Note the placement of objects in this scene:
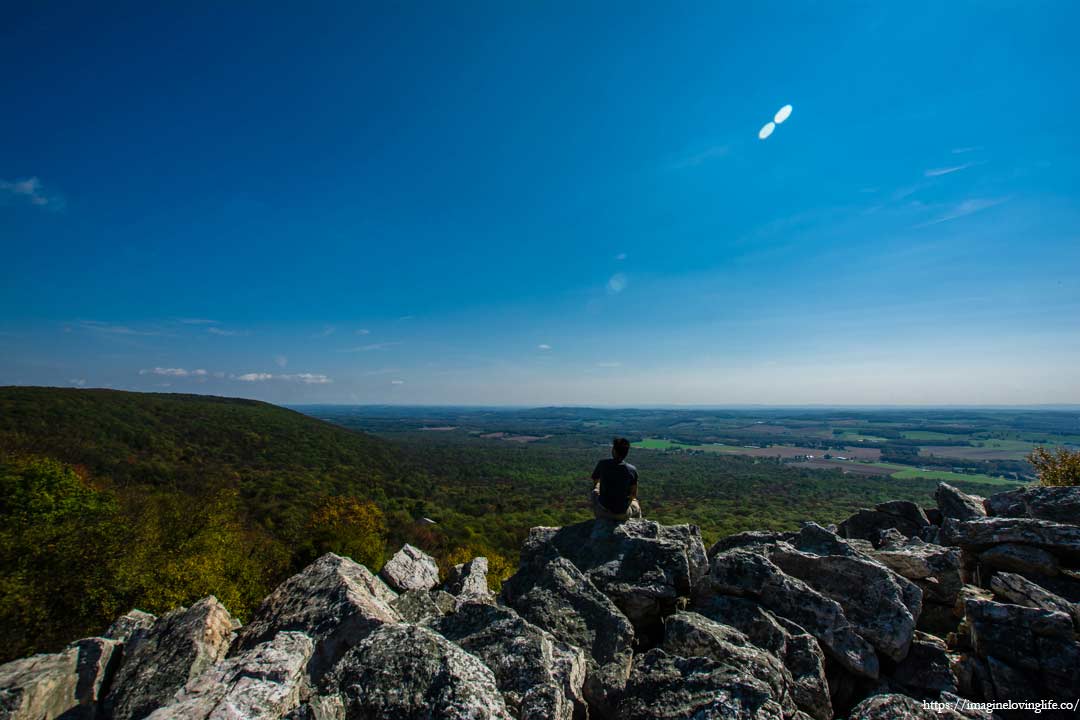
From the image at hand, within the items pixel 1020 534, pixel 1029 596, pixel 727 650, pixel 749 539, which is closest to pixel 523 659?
pixel 727 650

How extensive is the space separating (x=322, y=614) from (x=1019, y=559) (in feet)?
44.6

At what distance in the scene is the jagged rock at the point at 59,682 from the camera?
19.6ft

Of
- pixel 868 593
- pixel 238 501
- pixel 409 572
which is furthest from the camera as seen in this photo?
pixel 238 501

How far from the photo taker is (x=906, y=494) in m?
117

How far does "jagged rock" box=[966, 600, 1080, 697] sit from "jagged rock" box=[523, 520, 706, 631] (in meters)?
4.33

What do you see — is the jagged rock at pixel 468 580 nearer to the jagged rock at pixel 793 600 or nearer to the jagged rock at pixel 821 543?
the jagged rock at pixel 793 600

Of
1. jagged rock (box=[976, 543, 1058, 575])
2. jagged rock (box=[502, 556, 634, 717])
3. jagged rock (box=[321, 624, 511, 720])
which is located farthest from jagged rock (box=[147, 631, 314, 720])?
jagged rock (box=[976, 543, 1058, 575])

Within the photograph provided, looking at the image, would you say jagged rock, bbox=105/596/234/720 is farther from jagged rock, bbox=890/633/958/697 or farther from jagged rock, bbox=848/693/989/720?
jagged rock, bbox=890/633/958/697

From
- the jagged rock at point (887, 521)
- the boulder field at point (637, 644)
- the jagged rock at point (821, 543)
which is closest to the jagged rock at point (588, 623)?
the boulder field at point (637, 644)

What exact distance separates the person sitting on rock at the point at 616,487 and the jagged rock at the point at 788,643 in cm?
289

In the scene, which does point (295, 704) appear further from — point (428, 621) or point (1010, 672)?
point (1010, 672)

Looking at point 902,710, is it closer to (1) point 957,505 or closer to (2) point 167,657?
(2) point 167,657

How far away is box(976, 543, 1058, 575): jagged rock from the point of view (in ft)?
26.4

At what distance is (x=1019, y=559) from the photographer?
830cm
